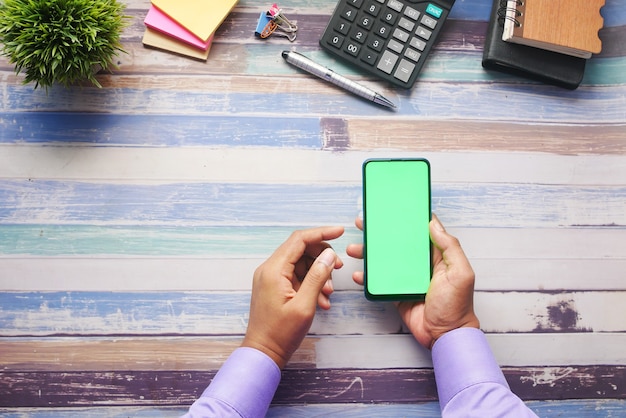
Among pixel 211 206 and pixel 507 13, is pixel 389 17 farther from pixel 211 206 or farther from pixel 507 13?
pixel 211 206

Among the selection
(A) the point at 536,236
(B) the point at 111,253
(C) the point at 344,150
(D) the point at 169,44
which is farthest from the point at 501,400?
(D) the point at 169,44

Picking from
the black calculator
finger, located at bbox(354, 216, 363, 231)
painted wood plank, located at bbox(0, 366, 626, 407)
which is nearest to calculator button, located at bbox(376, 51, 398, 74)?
the black calculator

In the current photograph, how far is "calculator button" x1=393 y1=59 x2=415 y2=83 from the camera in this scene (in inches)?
31.2

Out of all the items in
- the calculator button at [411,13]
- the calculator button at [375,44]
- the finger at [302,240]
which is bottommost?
the finger at [302,240]

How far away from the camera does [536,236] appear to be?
0.79m

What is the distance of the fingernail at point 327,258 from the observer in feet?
2.29

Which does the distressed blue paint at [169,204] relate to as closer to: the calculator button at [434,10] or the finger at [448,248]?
the finger at [448,248]

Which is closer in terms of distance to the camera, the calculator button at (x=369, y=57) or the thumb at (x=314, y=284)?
the thumb at (x=314, y=284)

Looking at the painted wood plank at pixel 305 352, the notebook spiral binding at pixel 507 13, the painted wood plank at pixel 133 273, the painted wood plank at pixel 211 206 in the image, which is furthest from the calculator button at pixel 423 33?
the painted wood plank at pixel 305 352

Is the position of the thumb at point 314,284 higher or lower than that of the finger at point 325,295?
higher

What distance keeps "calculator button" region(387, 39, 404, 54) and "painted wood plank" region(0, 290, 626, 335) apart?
35 centimetres

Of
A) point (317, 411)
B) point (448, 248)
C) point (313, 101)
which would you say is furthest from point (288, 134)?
point (317, 411)

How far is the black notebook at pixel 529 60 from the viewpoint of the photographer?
79 cm

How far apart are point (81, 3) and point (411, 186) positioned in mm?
467
